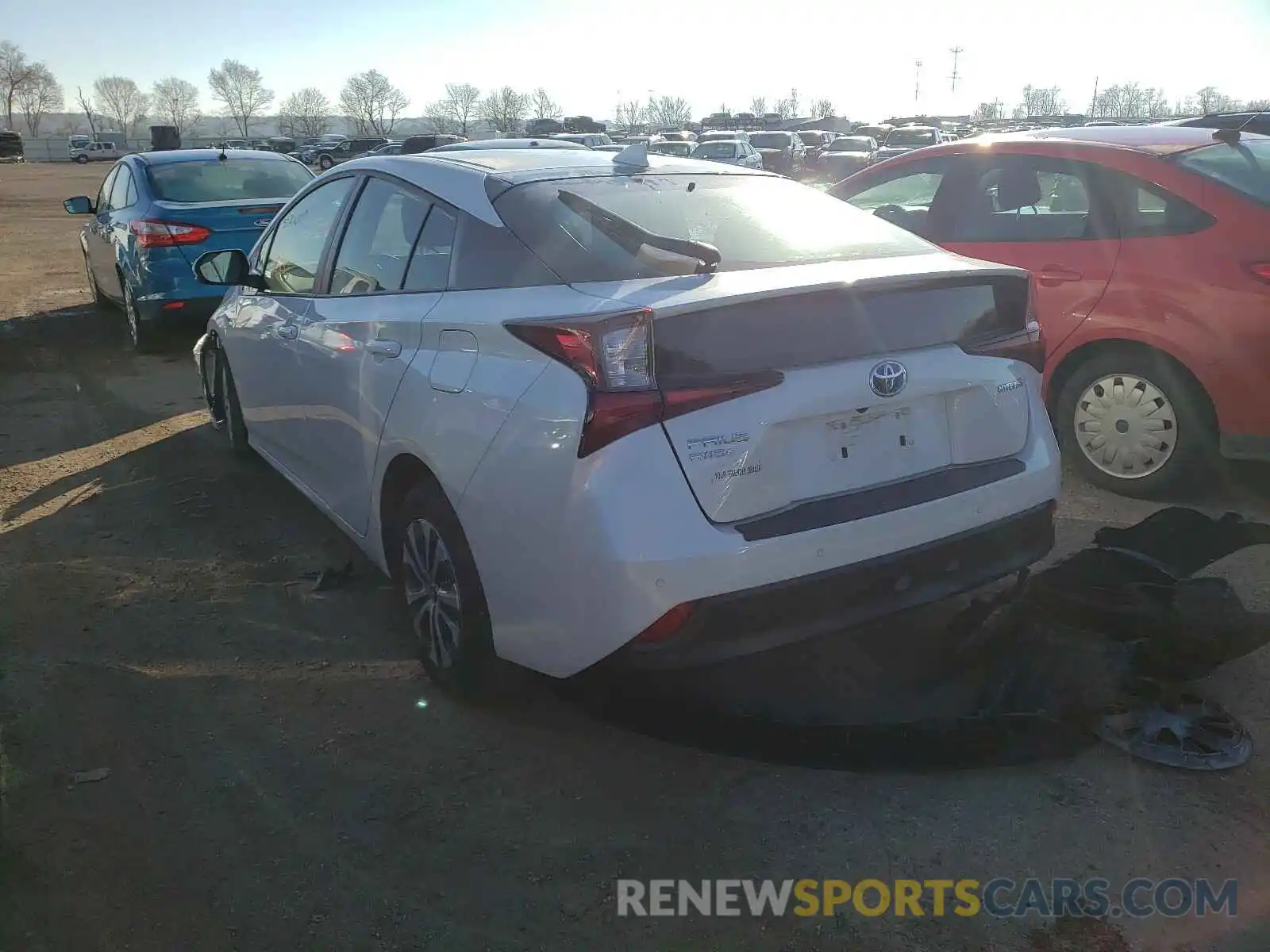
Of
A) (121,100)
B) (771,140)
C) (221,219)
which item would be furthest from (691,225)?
(121,100)

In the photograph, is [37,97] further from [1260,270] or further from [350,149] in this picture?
[1260,270]

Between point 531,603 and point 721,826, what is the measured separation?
2.52 feet

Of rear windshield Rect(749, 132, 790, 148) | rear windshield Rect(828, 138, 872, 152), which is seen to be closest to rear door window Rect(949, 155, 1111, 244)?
rear windshield Rect(828, 138, 872, 152)

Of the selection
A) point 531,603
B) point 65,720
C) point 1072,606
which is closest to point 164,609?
point 65,720

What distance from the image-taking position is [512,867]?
8.43 feet

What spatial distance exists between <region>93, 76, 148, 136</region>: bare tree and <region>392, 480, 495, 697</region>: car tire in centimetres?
17177

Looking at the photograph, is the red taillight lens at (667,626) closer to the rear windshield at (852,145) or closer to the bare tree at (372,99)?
the rear windshield at (852,145)

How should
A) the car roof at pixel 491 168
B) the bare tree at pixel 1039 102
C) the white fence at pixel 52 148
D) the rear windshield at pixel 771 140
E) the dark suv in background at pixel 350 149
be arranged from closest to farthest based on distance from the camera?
the car roof at pixel 491 168, the rear windshield at pixel 771 140, the dark suv in background at pixel 350 149, the white fence at pixel 52 148, the bare tree at pixel 1039 102

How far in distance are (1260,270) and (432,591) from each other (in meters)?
3.63

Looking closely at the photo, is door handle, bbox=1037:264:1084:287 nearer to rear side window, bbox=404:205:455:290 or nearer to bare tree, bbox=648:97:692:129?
rear side window, bbox=404:205:455:290

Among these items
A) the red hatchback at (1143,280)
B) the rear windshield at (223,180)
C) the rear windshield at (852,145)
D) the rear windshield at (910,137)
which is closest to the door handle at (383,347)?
the red hatchback at (1143,280)

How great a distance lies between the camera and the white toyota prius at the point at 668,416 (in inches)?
99.7

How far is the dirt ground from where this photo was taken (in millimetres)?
2387

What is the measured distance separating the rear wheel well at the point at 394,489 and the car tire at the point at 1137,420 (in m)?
3.33
